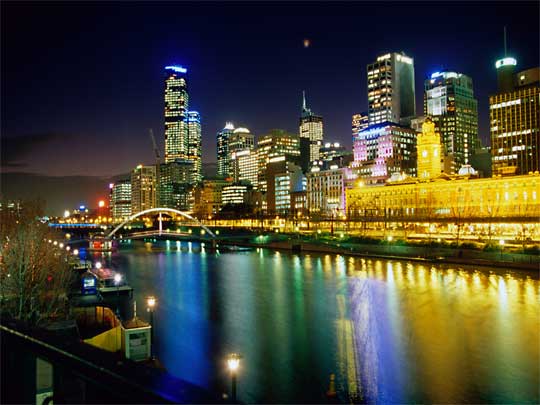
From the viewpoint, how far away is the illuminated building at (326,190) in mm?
115156

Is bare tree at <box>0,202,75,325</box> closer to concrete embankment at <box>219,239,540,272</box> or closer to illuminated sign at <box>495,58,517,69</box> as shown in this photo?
concrete embankment at <box>219,239,540,272</box>

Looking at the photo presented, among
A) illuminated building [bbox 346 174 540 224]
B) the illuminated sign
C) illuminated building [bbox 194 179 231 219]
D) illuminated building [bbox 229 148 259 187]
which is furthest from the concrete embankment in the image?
illuminated building [bbox 229 148 259 187]

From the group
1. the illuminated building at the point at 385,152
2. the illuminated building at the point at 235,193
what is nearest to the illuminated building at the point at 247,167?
the illuminated building at the point at 235,193

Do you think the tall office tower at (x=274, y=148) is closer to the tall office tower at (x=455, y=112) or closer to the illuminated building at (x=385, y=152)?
the illuminated building at (x=385, y=152)

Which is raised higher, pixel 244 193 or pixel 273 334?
pixel 244 193

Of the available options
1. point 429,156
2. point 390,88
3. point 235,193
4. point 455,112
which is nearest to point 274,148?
point 235,193

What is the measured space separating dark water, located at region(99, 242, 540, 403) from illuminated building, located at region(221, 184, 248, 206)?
111475 millimetres

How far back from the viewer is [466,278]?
38.1 m

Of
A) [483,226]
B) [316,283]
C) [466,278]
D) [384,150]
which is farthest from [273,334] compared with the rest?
[384,150]

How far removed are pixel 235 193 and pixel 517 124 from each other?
8563 centimetres

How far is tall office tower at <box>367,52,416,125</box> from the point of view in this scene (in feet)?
470

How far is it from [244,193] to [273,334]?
133939 mm

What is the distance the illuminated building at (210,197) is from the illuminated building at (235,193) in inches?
307

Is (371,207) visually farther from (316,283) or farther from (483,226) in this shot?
(316,283)
